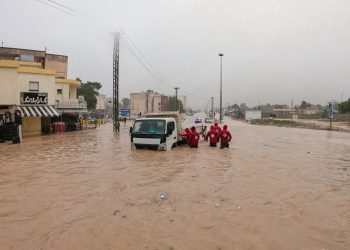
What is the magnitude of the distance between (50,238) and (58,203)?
90.2 inches

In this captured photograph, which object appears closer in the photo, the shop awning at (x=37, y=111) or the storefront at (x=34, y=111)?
the shop awning at (x=37, y=111)

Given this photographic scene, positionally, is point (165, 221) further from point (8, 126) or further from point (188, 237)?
point (8, 126)

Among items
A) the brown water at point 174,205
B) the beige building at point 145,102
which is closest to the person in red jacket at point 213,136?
the brown water at point 174,205

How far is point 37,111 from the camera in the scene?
28.4 meters

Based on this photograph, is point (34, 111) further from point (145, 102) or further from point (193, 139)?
point (145, 102)

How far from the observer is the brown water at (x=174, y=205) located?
565cm

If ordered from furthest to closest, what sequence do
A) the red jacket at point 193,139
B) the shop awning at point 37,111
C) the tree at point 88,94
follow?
the tree at point 88,94 < the shop awning at point 37,111 < the red jacket at point 193,139

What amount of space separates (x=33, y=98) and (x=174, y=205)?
80.6ft

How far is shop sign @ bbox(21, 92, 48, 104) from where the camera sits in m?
28.0

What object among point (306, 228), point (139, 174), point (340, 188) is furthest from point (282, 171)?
point (306, 228)

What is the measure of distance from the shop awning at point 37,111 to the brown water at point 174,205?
14626 mm

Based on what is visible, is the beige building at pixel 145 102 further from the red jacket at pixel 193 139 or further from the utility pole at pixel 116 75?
the red jacket at pixel 193 139

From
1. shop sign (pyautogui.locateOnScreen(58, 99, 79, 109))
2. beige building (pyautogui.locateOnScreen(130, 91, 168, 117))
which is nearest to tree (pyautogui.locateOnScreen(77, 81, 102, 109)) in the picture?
shop sign (pyautogui.locateOnScreen(58, 99, 79, 109))

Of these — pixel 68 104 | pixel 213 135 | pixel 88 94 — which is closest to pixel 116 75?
pixel 68 104
